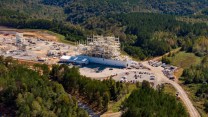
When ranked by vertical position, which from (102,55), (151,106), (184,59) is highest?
(102,55)

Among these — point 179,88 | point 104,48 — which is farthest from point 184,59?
point 104,48

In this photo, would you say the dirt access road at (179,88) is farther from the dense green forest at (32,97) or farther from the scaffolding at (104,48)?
the dense green forest at (32,97)

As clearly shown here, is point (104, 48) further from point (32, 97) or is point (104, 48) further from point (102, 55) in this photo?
point (32, 97)

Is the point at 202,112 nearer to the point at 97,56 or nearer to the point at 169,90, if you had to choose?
the point at 169,90

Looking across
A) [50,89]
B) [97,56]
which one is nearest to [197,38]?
[97,56]

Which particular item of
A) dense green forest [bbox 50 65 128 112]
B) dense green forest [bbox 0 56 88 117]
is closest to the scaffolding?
dense green forest [bbox 50 65 128 112]

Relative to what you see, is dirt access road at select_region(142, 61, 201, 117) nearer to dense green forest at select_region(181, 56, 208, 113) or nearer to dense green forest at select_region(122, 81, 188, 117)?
dense green forest at select_region(181, 56, 208, 113)

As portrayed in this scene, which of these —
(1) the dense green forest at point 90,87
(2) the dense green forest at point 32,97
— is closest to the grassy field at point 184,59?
(1) the dense green forest at point 90,87
